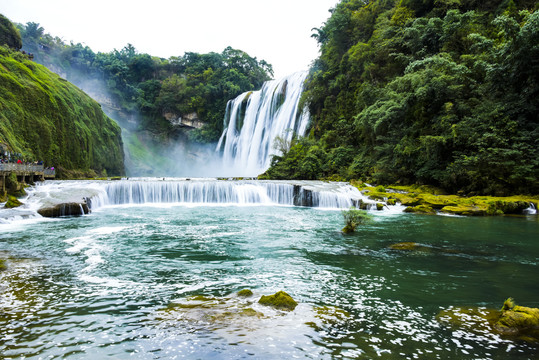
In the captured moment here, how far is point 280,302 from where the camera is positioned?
4617mm

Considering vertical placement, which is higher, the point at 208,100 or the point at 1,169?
the point at 208,100

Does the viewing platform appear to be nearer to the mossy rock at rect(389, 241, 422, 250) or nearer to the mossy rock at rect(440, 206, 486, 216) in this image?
the mossy rock at rect(389, 241, 422, 250)

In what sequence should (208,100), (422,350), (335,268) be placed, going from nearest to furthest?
1. (422,350)
2. (335,268)
3. (208,100)

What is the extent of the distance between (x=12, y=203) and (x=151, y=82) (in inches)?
1898

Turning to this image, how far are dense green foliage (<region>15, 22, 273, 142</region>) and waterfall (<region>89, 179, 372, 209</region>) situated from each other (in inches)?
1271

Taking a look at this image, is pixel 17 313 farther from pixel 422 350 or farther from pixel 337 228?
pixel 337 228

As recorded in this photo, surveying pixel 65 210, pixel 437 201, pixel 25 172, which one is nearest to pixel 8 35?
pixel 25 172

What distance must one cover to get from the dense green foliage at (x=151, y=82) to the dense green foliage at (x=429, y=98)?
933 inches

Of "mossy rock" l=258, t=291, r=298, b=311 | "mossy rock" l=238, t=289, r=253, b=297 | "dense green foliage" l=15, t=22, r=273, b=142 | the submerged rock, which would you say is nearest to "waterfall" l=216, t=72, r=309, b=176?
"dense green foliage" l=15, t=22, r=273, b=142

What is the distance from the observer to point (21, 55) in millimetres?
29953

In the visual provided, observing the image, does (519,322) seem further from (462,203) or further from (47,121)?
(47,121)

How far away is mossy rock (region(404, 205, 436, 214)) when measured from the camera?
1545 cm

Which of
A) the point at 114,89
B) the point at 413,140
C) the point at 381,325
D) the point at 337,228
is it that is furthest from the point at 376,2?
the point at 114,89

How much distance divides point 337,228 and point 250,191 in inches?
398
